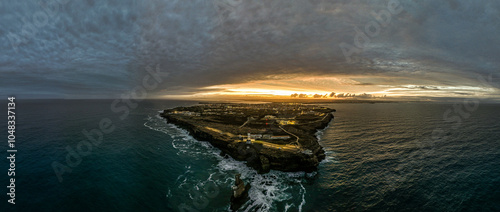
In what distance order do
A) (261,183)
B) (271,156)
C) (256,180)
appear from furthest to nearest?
(271,156), (256,180), (261,183)

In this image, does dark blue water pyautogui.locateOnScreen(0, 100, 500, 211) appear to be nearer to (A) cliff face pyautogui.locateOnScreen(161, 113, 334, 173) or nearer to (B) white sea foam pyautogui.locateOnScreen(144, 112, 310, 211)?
(B) white sea foam pyautogui.locateOnScreen(144, 112, 310, 211)

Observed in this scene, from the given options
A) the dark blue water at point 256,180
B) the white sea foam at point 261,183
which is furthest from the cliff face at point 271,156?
the dark blue water at point 256,180

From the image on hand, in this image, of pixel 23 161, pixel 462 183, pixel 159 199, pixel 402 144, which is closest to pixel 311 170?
pixel 462 183

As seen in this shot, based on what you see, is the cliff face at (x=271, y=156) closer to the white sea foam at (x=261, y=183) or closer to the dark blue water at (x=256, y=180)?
the white sea foam at (x=261, y=183)

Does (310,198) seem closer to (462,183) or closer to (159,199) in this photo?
(159,199)

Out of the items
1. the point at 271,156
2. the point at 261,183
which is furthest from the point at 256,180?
the point at 271,156

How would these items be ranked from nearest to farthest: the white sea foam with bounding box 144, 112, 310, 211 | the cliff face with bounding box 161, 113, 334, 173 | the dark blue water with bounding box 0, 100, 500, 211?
the dark blue water with bounding box 0, 100, 500, 211, the white sea foam with bounding box 144, 112, 310, 211, the cliff face with bounding box 161, 113, 334, 173

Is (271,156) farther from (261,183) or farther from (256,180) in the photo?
(261,183)

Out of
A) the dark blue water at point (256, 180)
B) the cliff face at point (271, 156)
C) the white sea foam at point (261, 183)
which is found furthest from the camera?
the cliff face at point (271, 156)

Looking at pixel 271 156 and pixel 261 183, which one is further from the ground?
pixel 271 156

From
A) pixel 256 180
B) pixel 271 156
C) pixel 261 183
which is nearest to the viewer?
pixel 261 183

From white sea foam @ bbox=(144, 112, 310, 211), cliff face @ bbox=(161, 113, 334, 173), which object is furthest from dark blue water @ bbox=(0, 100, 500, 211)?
cliff face @ bbox=(161, 113, 334, 173)
